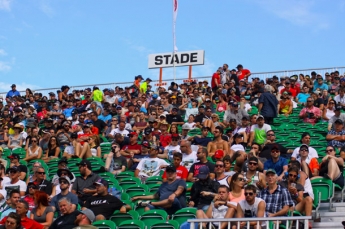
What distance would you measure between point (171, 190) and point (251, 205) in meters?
2.35

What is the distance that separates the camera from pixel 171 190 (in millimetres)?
12195

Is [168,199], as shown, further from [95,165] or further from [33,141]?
[33,141]

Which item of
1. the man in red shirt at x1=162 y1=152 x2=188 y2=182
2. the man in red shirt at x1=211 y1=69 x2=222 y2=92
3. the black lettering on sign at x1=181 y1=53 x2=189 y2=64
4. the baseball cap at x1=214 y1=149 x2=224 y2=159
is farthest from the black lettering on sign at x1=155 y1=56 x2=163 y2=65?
the man in red shirt at x1=162 y1=152 x2=188 y2=182

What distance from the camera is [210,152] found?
15.5m

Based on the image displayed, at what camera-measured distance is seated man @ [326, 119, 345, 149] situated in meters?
15.3

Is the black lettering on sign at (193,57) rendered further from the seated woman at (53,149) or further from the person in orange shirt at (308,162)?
the person in orange shirt at (308,162)

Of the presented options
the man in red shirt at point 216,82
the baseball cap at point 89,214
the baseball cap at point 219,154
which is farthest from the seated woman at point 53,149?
the man in red shirt at point 216,82

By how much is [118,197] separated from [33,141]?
5220mm

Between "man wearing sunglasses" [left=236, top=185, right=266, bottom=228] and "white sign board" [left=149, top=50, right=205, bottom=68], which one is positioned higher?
"white sign board" [left=149, top=50, right=205, bottom=68]

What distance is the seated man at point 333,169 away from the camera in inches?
485

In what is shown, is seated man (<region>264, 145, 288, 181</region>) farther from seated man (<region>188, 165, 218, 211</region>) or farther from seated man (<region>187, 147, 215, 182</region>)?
seated man (<region>188, 165, 218, 211</region>)

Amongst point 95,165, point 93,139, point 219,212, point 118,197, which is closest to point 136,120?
point 93,139

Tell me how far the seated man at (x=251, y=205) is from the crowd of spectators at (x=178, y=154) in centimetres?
2

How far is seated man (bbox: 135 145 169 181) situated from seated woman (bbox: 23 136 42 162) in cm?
317
